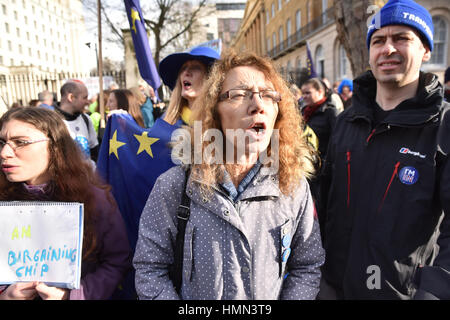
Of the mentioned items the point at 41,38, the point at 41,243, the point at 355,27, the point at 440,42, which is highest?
the point at 41,38

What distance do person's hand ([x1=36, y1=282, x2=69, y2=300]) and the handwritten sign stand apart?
1.2 inches

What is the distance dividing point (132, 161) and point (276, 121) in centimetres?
129

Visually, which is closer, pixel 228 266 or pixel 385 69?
pixel 228 266

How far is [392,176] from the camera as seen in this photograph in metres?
1.52

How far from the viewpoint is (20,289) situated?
1436 millimetres

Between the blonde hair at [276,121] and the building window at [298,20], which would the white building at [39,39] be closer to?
the building window at [298,20]

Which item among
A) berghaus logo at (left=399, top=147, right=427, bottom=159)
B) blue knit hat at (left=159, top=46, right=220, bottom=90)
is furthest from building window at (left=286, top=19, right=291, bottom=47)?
berghaus logo at (left=399, top=147, right=427, bottom=159)

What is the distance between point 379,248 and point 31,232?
178 cm

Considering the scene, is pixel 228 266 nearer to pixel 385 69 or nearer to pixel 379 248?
pixel 379 248

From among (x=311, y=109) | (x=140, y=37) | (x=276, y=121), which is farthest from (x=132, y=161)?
(x=311, y=109)

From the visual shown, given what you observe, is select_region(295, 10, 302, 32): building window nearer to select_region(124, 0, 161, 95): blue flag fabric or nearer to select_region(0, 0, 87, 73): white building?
select_region(0, 0, 87, 73): white building

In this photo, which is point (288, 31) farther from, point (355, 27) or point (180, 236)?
point (180, 236)
